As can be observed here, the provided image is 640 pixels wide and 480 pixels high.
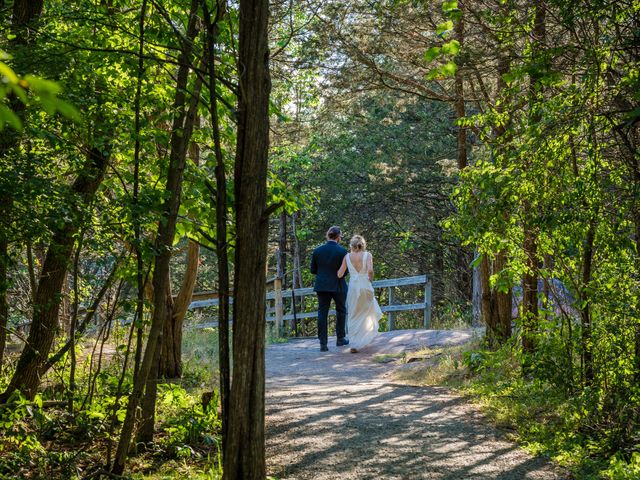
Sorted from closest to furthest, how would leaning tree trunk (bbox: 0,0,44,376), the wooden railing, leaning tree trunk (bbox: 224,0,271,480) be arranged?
leaning tree trunk (bbox: 224,0,271,480), leaning tree trunk (bbox: 0,0,44,376), the wooden railing

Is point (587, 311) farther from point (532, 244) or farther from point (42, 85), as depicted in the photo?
point (42, 85)

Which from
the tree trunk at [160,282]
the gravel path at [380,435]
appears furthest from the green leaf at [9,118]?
the gravel path at [380,435]

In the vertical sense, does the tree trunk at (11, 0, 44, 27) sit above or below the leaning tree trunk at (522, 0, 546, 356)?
above

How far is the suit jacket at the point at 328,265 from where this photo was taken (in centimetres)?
1339

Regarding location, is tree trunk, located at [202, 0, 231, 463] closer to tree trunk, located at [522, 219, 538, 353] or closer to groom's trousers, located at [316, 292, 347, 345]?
tree trunk, located at [522, 219, 538, 353]

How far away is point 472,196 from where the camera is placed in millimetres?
7457

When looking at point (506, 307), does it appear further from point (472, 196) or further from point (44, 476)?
point (44, 476)

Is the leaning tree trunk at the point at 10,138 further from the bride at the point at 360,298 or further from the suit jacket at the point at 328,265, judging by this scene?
the bride at the point at 360,298

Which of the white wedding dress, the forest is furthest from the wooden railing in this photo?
the forest

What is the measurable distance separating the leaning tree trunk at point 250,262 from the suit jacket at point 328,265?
9.27 m

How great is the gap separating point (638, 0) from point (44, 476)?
19.6 ft

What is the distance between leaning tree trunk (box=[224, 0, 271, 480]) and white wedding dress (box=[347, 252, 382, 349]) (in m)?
9.39

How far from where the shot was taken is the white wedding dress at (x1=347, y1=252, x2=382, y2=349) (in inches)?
531


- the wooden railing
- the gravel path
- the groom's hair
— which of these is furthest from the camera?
the wooden railing
